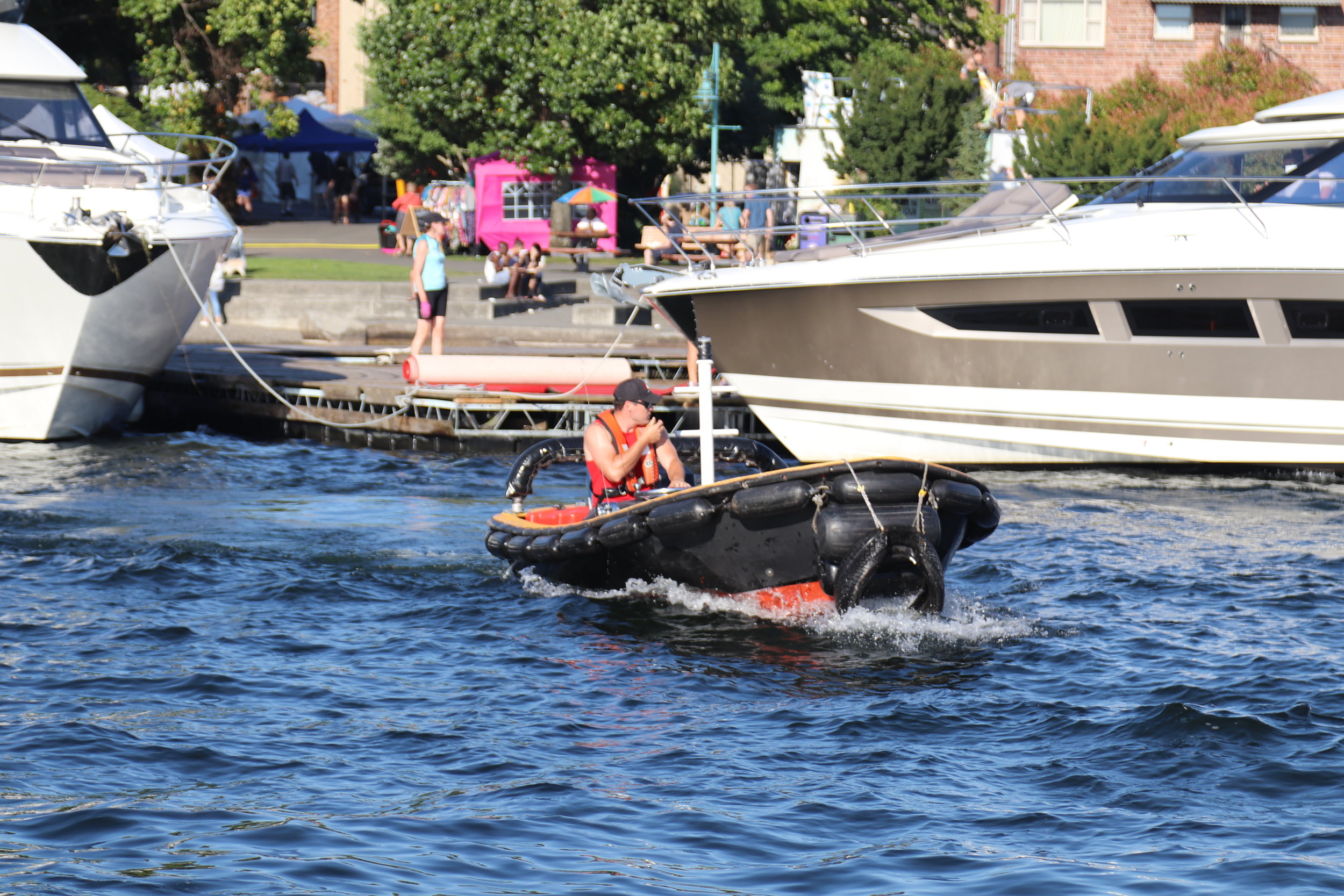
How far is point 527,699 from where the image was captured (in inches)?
331

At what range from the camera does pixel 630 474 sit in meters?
10.5

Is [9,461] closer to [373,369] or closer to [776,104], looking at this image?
[373,369]

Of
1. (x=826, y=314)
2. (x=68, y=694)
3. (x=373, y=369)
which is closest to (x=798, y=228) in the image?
(x=826, y=314)

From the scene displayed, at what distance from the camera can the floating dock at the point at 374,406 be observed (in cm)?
1627

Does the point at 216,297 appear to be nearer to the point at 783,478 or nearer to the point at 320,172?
the point at 783,478

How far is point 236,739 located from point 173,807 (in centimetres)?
87

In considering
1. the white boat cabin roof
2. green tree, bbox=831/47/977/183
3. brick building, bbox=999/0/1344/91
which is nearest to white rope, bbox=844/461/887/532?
the white boat cabin roof

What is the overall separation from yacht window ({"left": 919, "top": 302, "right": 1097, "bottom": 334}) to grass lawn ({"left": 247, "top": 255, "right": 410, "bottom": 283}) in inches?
416

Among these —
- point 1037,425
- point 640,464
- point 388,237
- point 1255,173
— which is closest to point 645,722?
point 640,464

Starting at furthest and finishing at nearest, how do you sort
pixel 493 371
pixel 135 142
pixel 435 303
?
pixel 135 142 < pixel 435 303 < pixel 493 371

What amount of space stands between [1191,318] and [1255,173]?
1813 millimetres

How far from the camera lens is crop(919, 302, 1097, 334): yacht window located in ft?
45.8

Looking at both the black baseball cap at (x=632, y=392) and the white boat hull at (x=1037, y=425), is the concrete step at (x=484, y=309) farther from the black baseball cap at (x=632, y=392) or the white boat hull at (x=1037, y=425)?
the black baseball cap at (x=632, y=392)

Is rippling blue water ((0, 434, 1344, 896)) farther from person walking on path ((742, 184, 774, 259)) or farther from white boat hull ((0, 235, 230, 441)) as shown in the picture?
person walking on path ((742, 184, 774, 259))
